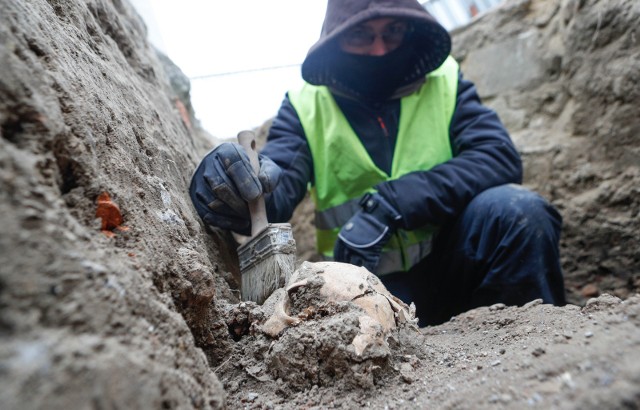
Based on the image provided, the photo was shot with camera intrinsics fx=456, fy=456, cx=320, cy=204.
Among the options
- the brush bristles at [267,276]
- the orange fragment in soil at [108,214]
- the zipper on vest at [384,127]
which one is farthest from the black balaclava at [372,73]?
the orange fragment in soil at [108,214]

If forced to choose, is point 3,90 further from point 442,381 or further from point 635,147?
point 635,147

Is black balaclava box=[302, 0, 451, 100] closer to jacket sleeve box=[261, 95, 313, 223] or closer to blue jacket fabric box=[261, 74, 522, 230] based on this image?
blue jacket fabric box=[261, 74, 522, 230]

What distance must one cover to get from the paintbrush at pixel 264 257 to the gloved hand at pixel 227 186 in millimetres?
46

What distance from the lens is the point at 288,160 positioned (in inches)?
81.0

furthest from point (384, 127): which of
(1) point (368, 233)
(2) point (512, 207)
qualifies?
(2) point (512, 207)

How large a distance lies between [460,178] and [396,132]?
0.39m

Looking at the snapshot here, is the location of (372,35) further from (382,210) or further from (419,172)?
(382,210)

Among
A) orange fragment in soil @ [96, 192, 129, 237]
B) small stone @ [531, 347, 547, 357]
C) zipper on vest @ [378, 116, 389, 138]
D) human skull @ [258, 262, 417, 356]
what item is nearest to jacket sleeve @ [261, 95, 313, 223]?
zipper on vest @ [378, 116, 389, 138]

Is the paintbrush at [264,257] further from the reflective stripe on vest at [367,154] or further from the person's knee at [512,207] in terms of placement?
the person's knee at [512,207]

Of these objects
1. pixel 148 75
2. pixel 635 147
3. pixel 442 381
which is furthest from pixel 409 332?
pixel 635 147

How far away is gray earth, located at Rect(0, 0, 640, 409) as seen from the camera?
518 mm

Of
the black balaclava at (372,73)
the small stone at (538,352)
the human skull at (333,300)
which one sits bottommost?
the human skull at (333,300)

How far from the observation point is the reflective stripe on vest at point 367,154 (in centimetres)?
208

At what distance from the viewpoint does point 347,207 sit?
214cm
